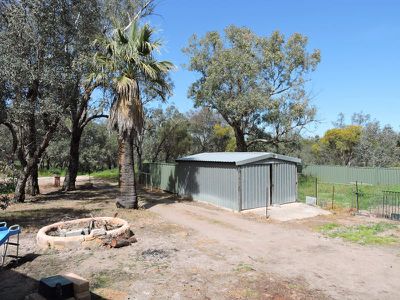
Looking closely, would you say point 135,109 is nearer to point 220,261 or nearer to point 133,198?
point 133,198

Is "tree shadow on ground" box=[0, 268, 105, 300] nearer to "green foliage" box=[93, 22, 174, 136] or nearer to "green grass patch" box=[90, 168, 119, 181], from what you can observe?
"green foliage" box=[93, 22, 174, 136]

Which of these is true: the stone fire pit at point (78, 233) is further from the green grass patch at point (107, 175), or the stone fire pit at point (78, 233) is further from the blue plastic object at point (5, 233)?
the green grass patch at point (107, 175)

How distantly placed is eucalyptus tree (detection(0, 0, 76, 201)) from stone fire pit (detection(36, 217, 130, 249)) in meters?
5.76

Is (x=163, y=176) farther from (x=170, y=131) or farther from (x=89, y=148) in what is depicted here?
(x=89, y=148)

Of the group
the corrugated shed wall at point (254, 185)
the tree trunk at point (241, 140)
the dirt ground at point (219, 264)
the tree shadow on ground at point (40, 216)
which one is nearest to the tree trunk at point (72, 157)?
the tree shadow on ground at point (40, 216)

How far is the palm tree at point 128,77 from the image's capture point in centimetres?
1480

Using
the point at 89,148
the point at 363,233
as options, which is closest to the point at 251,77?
the point at 363,233

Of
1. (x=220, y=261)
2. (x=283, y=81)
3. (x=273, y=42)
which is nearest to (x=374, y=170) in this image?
(x=283, y=81)

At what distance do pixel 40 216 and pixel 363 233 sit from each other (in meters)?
11.4

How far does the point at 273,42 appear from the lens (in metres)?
25.3

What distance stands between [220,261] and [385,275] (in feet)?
11.6

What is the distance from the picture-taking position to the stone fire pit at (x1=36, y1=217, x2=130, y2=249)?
365 inches

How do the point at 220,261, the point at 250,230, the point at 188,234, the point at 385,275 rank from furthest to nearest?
the point at 250,230 → the point at 188,234 → the point at 220,261 → the point at 385,275

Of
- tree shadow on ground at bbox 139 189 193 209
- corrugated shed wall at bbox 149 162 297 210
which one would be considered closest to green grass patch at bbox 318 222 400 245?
corrugated shed wall at bbox 149 162 297 210
